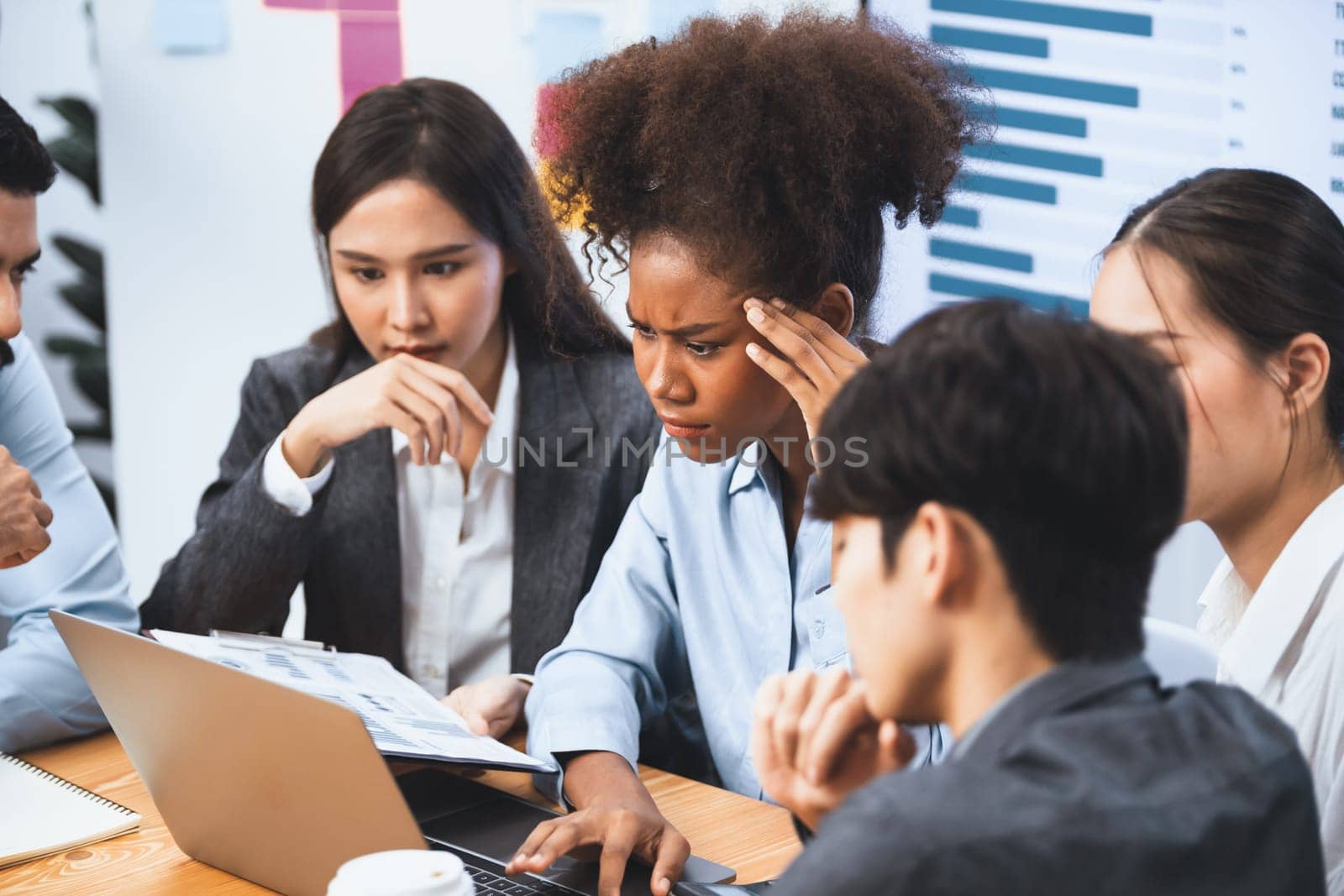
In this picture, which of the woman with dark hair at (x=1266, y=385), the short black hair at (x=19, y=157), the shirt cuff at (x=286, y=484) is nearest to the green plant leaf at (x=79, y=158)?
the short black hair at (x=19, y=157)

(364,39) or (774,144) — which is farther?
(364,39)

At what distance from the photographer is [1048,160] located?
107 inches

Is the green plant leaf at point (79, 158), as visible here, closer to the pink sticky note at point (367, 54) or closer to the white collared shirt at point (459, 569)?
the pink sticky note at point (367, 54)

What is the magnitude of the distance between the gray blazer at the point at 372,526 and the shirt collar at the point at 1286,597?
0.94m

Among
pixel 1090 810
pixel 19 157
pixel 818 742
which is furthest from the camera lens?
pixel 19 157

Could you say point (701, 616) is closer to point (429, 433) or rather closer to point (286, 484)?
point (429, 433)

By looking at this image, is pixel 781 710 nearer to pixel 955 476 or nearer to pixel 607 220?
pixel 955 476

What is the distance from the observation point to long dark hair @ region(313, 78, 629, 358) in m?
1.91

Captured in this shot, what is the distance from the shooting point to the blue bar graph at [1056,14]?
100 inches

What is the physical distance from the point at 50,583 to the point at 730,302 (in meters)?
1.00

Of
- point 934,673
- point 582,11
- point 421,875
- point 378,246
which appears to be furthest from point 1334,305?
point 582,11

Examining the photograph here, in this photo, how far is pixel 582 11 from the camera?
311 centimetres

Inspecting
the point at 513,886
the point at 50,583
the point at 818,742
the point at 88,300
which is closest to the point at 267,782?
the point at 513,886

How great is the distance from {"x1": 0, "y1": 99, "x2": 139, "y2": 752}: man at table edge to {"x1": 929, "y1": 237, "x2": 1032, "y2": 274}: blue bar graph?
1.78 metres
